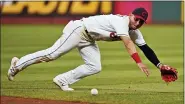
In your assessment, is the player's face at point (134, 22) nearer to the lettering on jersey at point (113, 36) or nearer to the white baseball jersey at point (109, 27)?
the white baseball jersey at point (109, 27)

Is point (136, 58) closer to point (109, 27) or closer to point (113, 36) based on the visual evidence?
point (113, 36)

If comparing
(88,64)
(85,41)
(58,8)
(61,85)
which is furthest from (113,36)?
(58,8)

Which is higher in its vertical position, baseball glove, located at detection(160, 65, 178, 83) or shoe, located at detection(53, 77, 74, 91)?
baseball glove, located at detection(160, 65, 178, 83)

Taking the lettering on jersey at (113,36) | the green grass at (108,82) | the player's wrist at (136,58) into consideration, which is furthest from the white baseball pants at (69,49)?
the player's wrist at (136,58)

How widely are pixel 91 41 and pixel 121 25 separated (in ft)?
2.85

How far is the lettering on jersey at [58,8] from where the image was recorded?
26.8 metres

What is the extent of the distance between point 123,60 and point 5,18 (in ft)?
48.9

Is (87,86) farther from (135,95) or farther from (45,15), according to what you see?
(45,15)

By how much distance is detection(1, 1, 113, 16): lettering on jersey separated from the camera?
88.1ft

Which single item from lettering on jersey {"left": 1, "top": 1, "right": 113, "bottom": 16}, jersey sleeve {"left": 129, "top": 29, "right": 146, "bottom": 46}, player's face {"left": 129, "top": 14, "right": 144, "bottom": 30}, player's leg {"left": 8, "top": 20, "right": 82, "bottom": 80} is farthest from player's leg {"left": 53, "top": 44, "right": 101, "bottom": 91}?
lettering on jersey {"left": 1, "top": 1, "right": 113, "bottom": 16}

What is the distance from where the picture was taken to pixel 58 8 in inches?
1064

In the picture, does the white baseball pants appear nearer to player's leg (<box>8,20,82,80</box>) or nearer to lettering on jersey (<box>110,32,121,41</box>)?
player's leg (<box>8,20,82,80</box>)

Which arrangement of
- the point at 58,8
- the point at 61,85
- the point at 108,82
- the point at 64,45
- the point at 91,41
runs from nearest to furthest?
1. the point at 64,45
2. the point at 91,41
3. the point at 61,85
4. the point at 108,82
5. the point at 58,8

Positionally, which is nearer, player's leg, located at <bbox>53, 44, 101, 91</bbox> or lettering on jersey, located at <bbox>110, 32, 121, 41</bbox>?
lettering on jersey, located at <bbox>110, 32, 121, 41</bbox>
